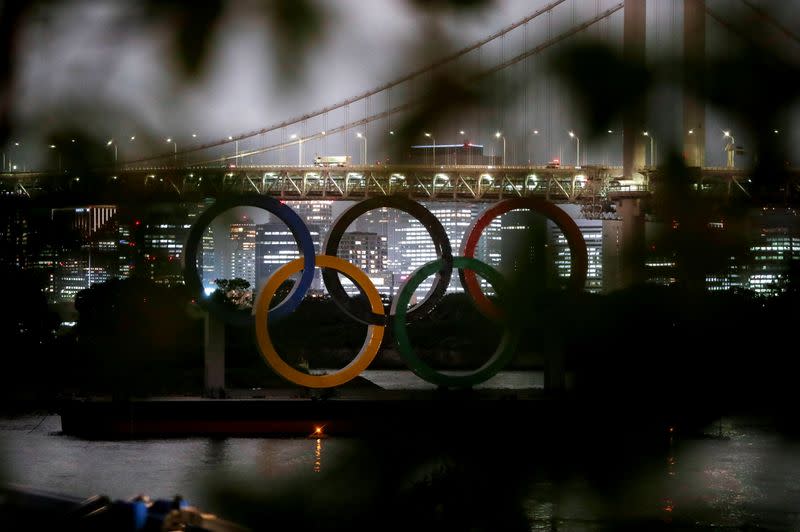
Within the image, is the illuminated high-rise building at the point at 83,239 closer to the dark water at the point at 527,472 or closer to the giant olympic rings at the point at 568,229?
the dark water at the point at 527,472

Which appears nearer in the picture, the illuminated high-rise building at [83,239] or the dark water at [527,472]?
the illuminated high-rise building at [83,239]

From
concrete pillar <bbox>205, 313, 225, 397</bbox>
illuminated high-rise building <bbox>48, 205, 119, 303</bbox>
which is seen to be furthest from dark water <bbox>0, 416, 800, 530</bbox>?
concrete pillar <bbox>205, 313, 225, 397</bbox>

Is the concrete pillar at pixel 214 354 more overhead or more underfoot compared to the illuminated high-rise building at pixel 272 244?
more underfoot

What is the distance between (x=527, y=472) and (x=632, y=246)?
11901mm

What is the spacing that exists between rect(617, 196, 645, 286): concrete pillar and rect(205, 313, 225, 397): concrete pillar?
22.7 metres

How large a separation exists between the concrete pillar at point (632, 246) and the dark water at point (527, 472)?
68 cm

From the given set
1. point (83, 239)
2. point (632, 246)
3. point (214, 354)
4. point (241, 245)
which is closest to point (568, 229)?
point (632, 246)

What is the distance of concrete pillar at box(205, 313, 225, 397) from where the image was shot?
24047 mm

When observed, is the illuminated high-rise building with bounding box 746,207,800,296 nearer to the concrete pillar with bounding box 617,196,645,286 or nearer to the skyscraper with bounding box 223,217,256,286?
the concrete pillar with bounding box 617,196,645,286

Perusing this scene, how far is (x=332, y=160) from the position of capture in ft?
5.28

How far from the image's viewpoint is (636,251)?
1494mm

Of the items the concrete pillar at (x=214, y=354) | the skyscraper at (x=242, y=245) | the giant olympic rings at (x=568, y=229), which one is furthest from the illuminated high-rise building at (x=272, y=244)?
the concrete pillar at (x=214, y=354)

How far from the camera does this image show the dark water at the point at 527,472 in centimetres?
215

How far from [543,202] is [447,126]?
40 cm
